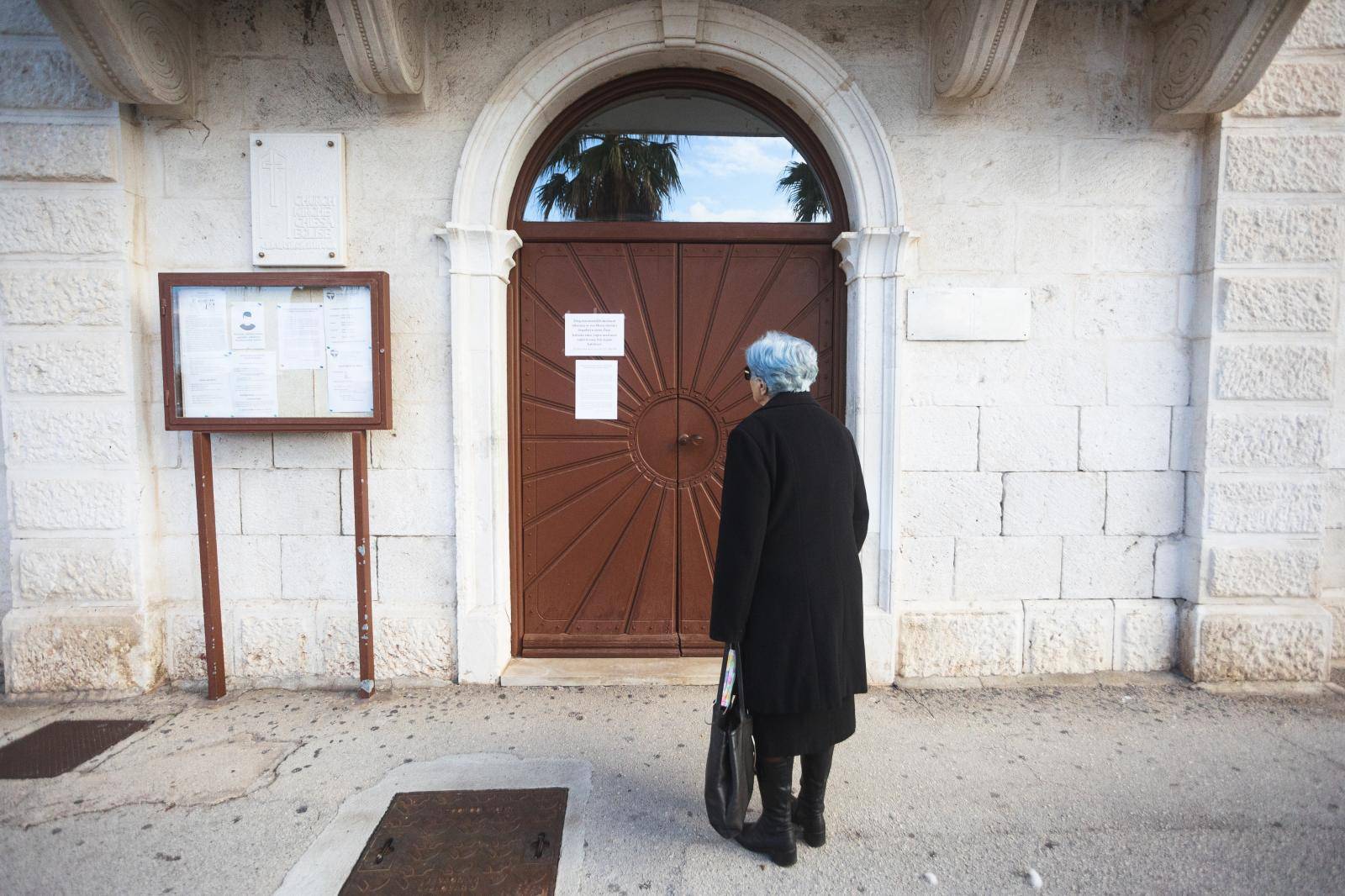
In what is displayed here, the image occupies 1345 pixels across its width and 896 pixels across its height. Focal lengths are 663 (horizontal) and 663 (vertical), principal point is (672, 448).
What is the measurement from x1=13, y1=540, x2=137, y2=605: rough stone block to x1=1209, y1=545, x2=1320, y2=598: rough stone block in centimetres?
551

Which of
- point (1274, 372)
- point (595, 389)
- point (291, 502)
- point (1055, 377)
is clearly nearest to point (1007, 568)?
point (1055, 377)

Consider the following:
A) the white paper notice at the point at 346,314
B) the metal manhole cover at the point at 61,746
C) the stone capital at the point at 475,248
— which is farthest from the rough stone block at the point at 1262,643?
the metal manhole cover at the point at 61,746

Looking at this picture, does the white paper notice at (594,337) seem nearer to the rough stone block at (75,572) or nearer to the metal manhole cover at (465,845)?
the metal manhole cover at (465,845)

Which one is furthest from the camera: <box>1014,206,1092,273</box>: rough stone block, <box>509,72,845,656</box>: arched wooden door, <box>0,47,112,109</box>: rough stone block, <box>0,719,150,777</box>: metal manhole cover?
<box>509,72,845,656</box>: arched wooden door

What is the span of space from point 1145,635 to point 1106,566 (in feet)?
1.38

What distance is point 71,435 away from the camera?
3293 mm

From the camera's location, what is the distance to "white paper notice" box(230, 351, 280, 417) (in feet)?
10.6

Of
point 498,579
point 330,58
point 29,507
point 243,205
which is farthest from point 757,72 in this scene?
point 29,507

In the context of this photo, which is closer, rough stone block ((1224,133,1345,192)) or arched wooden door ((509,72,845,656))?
rough stone block ((1224,133,1345,192))

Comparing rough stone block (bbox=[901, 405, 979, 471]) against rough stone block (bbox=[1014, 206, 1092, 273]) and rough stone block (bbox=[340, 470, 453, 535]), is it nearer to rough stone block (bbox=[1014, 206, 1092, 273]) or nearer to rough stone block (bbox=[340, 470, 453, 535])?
rough stone block (bbox=[1014, 206, 1092, 273])

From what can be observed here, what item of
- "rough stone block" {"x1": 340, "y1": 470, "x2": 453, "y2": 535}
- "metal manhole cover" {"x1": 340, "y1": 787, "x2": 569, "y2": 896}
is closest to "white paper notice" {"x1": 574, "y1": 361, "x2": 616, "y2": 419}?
"rough stone block" {"x1": 340, "y1": 470, "x2": 453, "y2": 535}

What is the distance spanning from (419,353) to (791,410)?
2.18 meters

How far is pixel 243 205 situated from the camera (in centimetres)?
336

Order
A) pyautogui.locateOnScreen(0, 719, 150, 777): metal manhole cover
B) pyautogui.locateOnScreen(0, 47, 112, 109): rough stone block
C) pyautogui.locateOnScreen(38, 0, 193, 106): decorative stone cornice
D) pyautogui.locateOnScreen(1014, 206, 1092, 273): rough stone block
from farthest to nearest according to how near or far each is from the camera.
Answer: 1. pyautogui.locateOnScreen(1014, 206, 1092, 273): rough stone block
2. pyautogui.locateOnScreen(0, 47, 112, 109): rough stone block
3. pyautogui.locateOnScreen(38, 0, 193, 106): decorative stone cornice
4. pyautogui.locateOnScreen(0, 719, 150, 777): metal manhole cover
